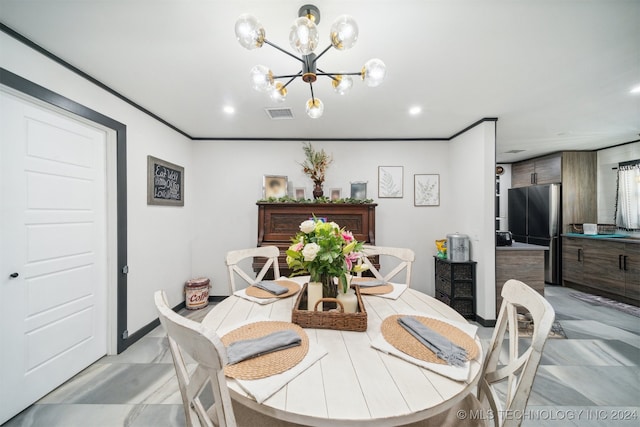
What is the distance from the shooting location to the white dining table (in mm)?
688

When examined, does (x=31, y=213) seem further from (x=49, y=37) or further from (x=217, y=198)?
(x=217, y=198)

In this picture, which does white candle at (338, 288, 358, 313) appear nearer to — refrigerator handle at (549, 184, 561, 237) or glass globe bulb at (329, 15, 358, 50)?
glass globe bulb at (329, 15, 358, 50)

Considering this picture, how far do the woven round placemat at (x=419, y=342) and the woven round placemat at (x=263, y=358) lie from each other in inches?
15.2

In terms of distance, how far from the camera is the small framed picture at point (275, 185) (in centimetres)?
362

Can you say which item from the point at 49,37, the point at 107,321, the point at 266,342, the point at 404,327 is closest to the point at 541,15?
the point at 404,327

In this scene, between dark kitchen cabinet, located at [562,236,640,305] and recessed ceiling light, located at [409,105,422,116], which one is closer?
recessed ceiling light, located at [409,105,422,116]

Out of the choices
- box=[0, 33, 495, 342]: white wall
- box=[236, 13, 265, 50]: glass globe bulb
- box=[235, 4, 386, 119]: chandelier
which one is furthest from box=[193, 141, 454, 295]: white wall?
box=[236, 13, 265, 50]: glass globe bulb

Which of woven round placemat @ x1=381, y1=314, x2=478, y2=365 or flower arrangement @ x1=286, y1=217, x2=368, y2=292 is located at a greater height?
flower arrangement @ x1=286, y1=217, x2=368, y2=292

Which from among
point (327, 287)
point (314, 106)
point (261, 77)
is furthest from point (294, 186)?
point (327, 287)

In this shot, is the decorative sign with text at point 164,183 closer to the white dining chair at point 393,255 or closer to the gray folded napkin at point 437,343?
the white dining chair at point 393,255

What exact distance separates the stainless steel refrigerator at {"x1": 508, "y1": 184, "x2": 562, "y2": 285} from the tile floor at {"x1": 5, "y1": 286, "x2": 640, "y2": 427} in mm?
2006

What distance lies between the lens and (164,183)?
302 cm

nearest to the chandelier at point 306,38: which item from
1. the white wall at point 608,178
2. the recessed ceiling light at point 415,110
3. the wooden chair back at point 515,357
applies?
the wooden chair back at point 515,357

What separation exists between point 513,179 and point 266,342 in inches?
252
